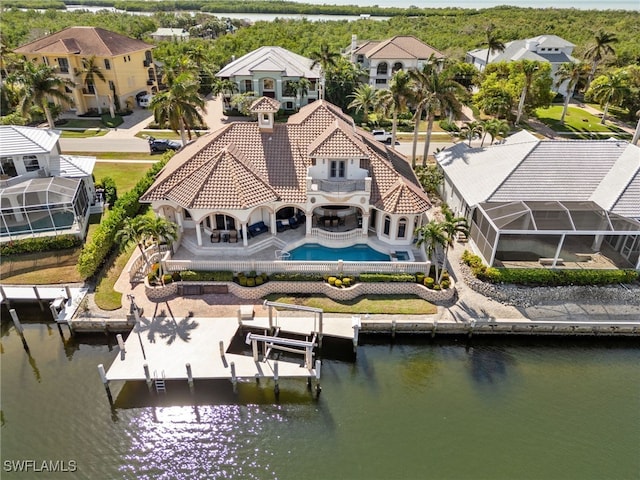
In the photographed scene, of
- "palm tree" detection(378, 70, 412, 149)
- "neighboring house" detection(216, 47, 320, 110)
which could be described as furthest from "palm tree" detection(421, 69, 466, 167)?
"neighboring house" detection(216, 47, 320, 110)

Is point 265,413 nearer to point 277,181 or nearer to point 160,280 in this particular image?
point 160,280

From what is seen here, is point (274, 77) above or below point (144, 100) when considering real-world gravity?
above

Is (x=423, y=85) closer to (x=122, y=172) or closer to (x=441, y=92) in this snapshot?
(x=441, y=92)

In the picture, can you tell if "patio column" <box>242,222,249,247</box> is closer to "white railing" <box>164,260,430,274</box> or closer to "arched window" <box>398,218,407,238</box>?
"white railing" <box>164,260,430,274</box>

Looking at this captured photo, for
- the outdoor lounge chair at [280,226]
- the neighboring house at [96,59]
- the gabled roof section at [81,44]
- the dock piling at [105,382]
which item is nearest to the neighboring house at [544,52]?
the neighboring house at [96,59]

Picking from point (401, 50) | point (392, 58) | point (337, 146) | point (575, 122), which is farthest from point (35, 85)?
point (575, 122)

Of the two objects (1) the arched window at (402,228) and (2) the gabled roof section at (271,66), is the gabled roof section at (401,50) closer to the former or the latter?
(2) the gabled roof section at (271,66)

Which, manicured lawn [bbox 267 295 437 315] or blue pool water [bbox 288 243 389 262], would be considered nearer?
manicured lawn [bbox 267 295 437 315]
